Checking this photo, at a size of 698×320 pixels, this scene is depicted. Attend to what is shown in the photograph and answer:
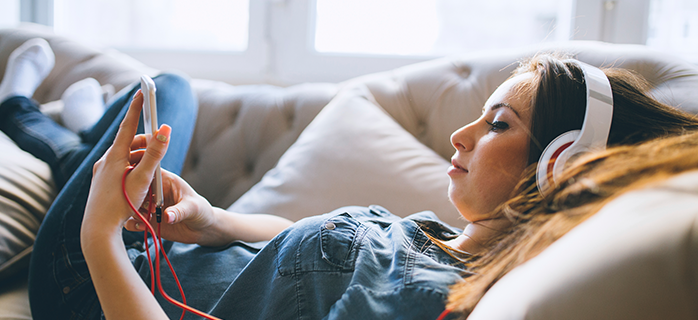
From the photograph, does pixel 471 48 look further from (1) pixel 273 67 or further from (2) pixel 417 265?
(2) pixel 417 265

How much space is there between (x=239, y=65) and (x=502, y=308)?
172 cm

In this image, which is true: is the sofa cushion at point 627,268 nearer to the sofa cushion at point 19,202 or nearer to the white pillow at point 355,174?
the white pillow at point 355,174

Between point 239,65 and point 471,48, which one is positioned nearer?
point 471,48

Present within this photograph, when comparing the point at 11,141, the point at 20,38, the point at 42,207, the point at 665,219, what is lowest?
the point at 42,207

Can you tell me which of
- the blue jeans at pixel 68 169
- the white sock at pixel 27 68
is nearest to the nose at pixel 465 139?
the blue jeans at pixel 68 169

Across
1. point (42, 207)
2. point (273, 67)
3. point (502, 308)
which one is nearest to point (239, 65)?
point (273, 67)

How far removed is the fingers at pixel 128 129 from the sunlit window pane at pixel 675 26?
161cm

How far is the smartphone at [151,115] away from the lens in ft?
1.88

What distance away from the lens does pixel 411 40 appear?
1721mm

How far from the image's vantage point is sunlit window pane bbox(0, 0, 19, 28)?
6.59 ft

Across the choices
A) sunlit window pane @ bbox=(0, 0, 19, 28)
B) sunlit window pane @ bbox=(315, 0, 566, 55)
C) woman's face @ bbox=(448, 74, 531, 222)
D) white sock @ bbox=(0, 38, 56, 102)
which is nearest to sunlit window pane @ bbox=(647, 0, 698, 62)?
sunlit window pane @ bbox=(315, 0, 566, 55)

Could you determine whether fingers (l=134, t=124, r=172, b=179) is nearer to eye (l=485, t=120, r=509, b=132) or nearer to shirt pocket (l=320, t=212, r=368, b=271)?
shirt pocket (l=320, t=212, r=368, b=271)

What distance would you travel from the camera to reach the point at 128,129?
60cm

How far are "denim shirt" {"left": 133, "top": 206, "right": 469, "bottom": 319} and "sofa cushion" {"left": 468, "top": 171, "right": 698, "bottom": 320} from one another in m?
0.16
